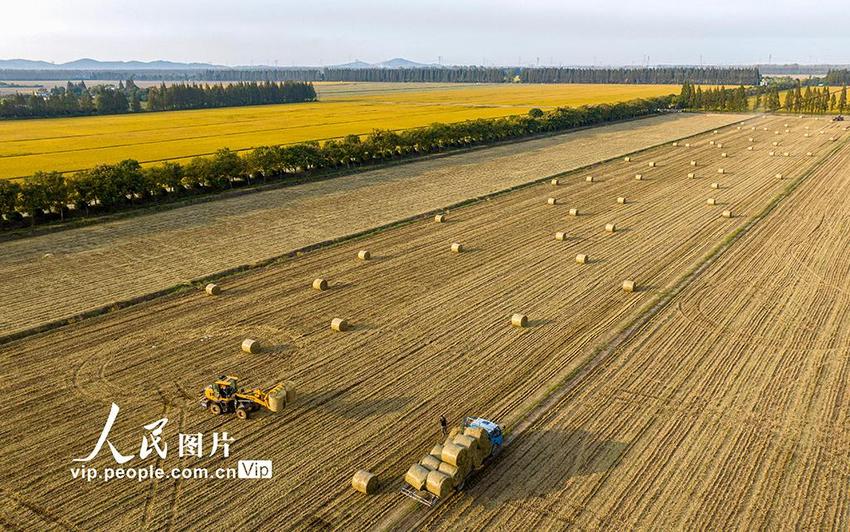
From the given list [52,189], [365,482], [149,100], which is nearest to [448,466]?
[365,482]

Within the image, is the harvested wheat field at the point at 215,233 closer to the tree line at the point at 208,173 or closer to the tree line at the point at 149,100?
the tree line at the point at 208,173

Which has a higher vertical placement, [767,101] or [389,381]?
[767,101]

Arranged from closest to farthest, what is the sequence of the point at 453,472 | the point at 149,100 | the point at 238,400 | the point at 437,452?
the point at 453,472 < the point at 437,452 < the point at 238,400 < the point at 149,100

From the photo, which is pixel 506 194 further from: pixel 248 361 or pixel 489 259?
pixel 248 361

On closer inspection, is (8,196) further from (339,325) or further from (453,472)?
(453,472)

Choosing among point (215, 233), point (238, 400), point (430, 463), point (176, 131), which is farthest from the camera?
point (176, 131)

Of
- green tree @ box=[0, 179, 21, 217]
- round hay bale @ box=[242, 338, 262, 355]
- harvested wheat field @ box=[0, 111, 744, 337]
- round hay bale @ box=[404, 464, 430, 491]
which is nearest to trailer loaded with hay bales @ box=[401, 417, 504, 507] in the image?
round hay bale @ box=[404, 464, 430, 491]

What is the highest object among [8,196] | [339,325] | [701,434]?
[8,196]
